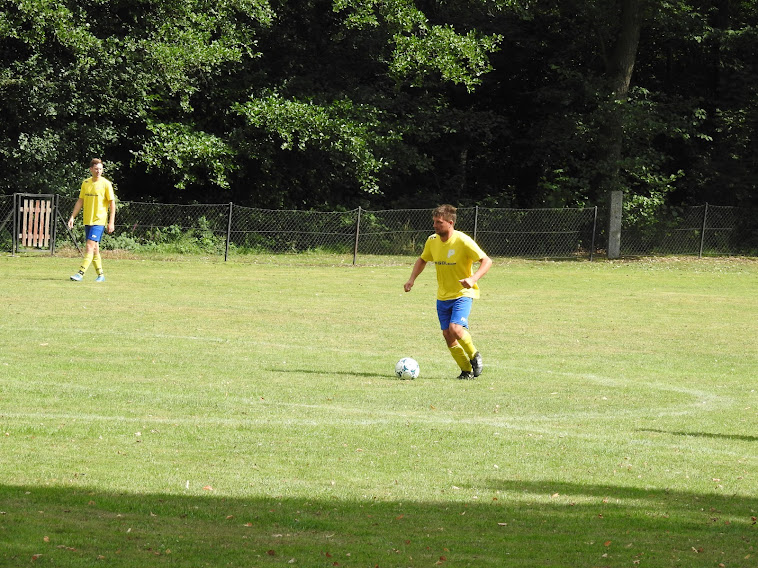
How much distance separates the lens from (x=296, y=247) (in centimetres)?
3144

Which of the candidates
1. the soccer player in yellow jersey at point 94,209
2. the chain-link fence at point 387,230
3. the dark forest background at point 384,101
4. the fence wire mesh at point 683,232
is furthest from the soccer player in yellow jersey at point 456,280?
the fence wire mesh at point 683,232

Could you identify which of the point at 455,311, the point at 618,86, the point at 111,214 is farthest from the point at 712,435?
the point at 618,86

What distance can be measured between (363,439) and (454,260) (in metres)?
3.90

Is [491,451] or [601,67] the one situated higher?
[601,67]

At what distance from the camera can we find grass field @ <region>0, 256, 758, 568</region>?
550cm

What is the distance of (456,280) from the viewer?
11.9 m

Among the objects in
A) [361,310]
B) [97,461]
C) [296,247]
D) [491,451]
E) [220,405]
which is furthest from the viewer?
[296,247]

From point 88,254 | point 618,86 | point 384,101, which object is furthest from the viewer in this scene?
point 618,86

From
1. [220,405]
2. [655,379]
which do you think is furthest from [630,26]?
[220,405]

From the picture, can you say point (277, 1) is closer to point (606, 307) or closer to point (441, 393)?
point (606, 307)

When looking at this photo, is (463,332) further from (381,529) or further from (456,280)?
(381,529)

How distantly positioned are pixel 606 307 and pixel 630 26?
17772 millimetres

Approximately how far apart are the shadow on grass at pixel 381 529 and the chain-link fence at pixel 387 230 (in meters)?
23.3

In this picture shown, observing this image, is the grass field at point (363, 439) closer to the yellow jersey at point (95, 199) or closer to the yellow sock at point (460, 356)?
Answer: the yellow sock at point (460, 356)
